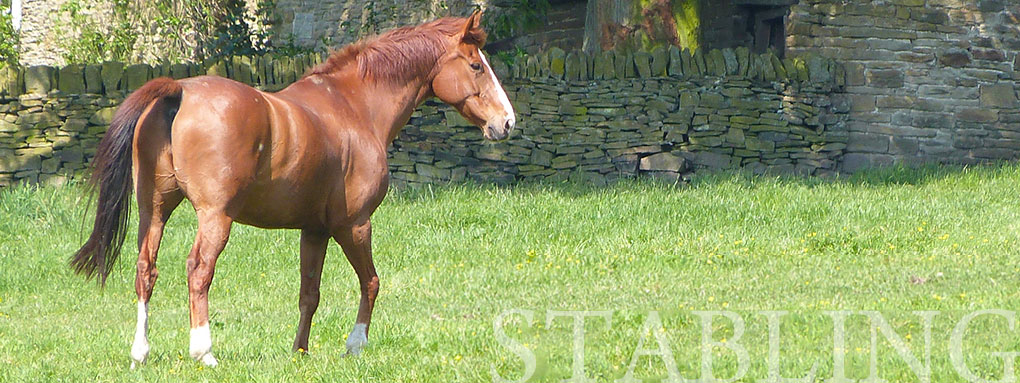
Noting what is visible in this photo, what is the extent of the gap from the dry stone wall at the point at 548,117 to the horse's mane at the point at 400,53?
6.39 meters

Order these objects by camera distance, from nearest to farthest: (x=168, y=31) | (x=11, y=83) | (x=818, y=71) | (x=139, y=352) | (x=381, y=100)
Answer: (x=139, y=352), (x=381, y=100), (x=11, y=83), (x=818, y=71), (x=168, y=31)

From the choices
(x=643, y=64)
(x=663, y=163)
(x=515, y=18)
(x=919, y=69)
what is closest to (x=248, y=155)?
(x=643, y=64)

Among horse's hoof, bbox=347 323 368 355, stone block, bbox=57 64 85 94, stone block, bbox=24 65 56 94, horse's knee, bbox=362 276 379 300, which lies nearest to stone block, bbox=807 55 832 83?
stone block, bbox=57 64 85 94

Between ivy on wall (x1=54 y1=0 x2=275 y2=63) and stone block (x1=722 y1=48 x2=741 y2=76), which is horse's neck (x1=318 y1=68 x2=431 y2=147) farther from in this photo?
ivy on wall (x1=54 y1=0 x2=275 y2=63)

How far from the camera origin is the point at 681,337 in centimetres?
601

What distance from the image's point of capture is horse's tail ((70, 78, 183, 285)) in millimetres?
5207

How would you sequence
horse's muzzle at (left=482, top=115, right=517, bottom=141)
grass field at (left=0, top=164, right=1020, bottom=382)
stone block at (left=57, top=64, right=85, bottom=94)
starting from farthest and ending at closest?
1. stone block at (left=57, top=64, right=85, bottom=94)
2. horse's muzzle at (left=482, top=115, right=517, bottom=141)
3. grass field at (left=0, top=164, right=1020, bottom=382)

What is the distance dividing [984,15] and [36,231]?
34.9 feet

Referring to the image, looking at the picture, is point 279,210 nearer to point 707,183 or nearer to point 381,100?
point 381,100

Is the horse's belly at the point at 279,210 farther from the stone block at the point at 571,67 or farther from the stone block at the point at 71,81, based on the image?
the stone block at the point at 71,81

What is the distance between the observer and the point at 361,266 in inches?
236

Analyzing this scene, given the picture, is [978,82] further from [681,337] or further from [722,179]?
[681,337]

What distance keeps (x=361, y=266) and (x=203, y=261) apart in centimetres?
98

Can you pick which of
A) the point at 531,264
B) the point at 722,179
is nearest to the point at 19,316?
the point at 531,264
